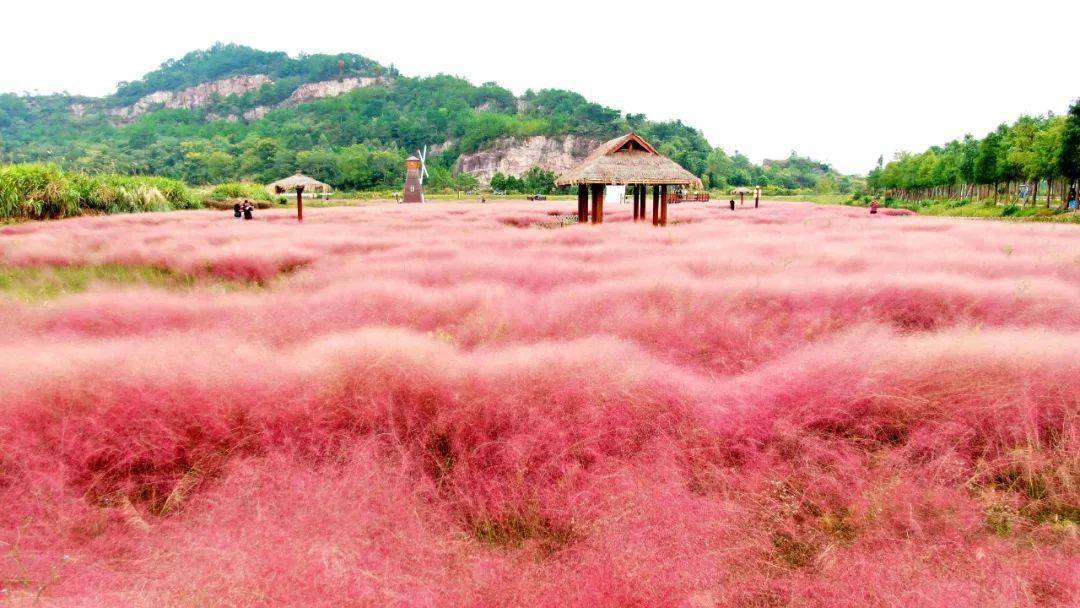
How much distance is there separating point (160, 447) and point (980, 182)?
64885 millimetres

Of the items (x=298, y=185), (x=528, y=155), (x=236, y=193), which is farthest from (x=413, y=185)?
(x=528, y=155)

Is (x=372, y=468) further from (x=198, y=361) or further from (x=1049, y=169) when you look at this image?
(x=1049, y=169)

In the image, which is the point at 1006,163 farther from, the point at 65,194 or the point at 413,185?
the point at 65,194

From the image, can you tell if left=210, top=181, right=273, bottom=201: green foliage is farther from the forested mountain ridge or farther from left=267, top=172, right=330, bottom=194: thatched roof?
the forested mountain ridge

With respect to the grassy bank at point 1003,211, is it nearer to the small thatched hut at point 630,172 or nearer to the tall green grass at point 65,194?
the small thatched hut at point 630,172

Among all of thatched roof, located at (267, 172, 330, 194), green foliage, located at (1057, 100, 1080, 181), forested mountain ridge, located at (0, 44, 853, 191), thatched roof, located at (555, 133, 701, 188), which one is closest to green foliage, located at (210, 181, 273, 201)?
thatched roof, located at (267, 172, 330, 194)

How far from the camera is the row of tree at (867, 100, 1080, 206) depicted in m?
34.2

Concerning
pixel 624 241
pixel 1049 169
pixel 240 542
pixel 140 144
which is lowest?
pixel 240 542

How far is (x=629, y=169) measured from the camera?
24.4m

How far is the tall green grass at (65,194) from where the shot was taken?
2875 cm

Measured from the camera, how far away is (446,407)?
15.5 feet

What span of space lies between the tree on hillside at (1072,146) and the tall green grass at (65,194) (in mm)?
57759

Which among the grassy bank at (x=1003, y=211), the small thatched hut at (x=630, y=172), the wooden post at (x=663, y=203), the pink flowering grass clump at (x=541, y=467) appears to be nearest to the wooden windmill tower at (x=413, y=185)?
the small thatched hut at (x=630, y=172)

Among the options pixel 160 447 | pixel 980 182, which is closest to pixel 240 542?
pixel 160 447
